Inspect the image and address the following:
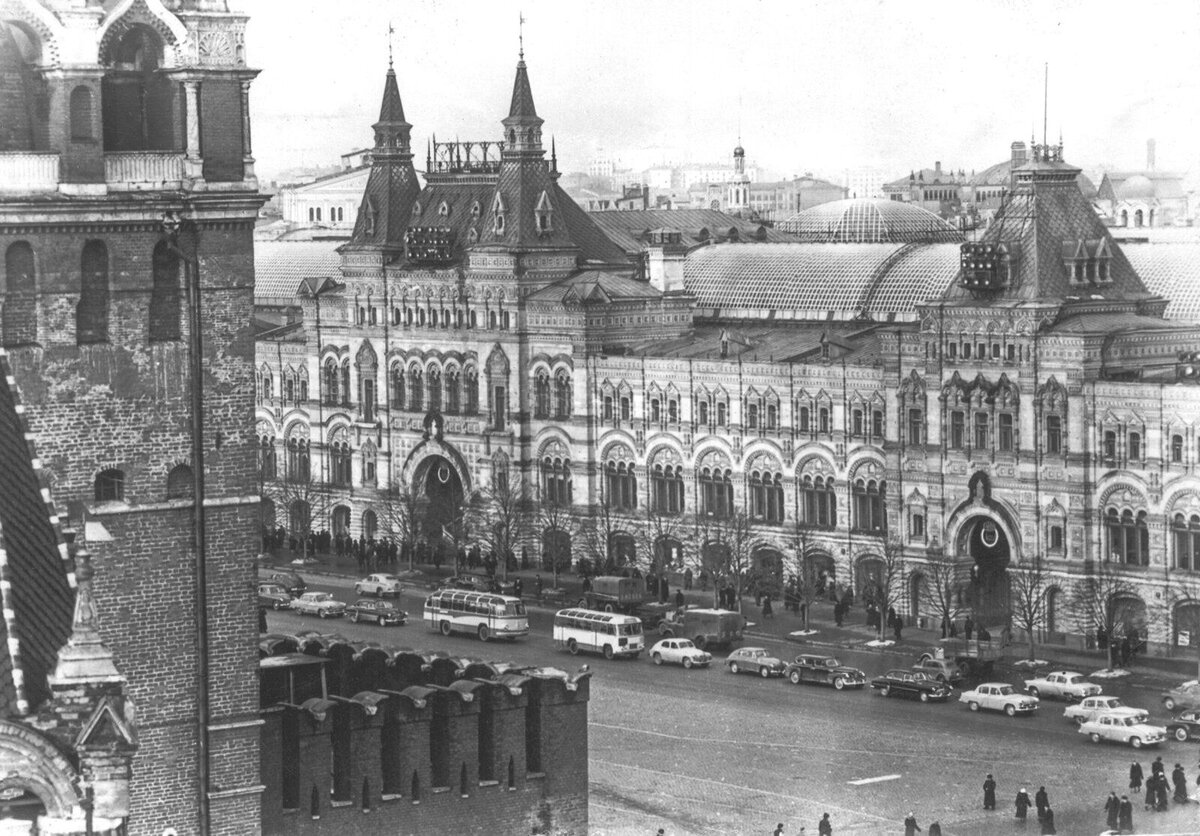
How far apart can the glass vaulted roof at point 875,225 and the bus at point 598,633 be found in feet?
201

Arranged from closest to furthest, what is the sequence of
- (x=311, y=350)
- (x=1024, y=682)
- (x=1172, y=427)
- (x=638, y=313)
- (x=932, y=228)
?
(x=1024, y=682) < (x=1172, y=427) < (x=638, y=313) < (x=311, y=350) < (x=932, y=228)

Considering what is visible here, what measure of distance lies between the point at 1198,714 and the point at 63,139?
5227cm

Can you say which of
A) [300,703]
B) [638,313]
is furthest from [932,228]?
[300,703]

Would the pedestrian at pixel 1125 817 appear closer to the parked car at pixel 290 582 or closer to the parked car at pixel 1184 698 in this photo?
the parked car at pixel 1184 698

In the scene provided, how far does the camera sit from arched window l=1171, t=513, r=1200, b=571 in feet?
368

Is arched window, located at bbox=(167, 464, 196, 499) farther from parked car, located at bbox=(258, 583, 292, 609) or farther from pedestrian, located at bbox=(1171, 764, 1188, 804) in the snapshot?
parked car, located at bbox=(258, 583, 292, 609)

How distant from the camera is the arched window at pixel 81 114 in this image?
182 feet

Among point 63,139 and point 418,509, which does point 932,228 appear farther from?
point 63,139

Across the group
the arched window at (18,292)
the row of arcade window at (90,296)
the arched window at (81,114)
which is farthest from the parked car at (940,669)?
the arched window at (81,114)

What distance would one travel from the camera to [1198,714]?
9481 centimetres

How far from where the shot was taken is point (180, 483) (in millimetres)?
57438

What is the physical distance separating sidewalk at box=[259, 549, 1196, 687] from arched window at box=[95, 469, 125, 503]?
56324mm

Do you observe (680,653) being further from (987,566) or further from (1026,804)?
(1026,804)

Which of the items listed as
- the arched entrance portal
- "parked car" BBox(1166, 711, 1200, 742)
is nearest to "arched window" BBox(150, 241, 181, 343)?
"parked car" BBox(1166, 711, 1200, 742)
